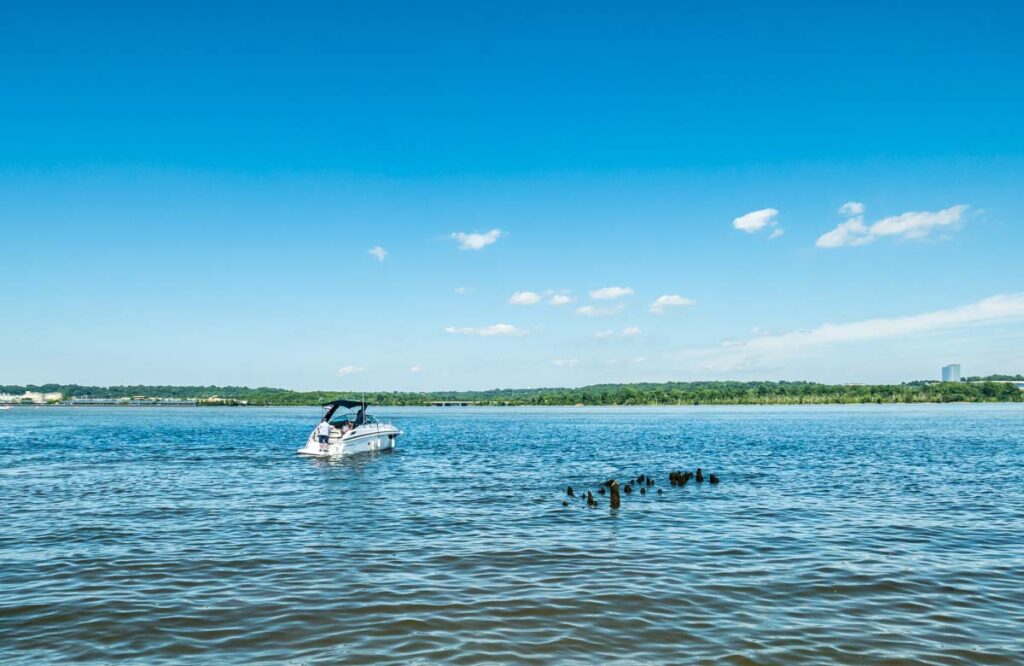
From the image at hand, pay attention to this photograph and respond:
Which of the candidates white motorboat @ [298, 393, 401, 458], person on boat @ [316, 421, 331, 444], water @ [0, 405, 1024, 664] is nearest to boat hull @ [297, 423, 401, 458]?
white motorboat @ [298, 393, 401, 458]

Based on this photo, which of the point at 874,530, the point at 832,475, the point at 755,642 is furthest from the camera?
the point at 832,475

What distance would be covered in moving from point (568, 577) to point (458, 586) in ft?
8.51

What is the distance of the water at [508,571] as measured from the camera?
11.7 m

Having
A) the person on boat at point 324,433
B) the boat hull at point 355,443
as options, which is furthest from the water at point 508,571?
the person on boat at point 324,433

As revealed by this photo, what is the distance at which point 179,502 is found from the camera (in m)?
27.6

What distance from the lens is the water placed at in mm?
11680

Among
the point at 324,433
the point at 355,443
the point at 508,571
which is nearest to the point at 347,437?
the point at 355,443

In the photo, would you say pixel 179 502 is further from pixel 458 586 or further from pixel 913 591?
pixel 913 591

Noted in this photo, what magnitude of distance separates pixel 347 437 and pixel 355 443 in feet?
4.89

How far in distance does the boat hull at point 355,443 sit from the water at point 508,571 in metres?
13.1

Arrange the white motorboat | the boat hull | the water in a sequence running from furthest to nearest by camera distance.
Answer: the white motorboat
the boat hull
the water

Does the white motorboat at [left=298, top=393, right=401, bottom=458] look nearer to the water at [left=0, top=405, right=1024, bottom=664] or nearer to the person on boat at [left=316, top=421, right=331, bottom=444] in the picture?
the person on boat at [left=316, top=421, right=331, bottom=444]

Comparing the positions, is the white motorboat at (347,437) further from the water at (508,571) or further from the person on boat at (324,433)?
the water at (508,571)

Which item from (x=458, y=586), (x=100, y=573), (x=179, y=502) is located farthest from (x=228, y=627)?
(x=179, y=502)
